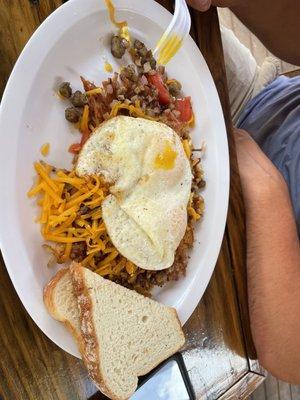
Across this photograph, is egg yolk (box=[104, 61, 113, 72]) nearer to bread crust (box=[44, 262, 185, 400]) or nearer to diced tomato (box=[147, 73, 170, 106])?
diced tomato (box=[147, 73, 170, 106])

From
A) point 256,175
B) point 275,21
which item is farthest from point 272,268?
point 275,21

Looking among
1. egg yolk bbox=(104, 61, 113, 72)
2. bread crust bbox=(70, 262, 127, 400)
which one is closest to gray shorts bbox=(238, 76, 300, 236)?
egg yolk bbox=(104, 61, 113, 72)

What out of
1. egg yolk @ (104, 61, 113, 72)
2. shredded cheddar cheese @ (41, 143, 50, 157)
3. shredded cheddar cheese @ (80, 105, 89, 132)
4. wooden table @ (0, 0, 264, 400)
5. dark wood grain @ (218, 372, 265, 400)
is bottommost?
dark wood grain @ (218, 372, 265, 400)

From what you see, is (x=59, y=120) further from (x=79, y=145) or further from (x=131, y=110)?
(x=131, y=110)

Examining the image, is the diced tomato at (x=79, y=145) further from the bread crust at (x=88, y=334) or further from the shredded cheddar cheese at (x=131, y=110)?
the bread crust at (x=88, y=334)

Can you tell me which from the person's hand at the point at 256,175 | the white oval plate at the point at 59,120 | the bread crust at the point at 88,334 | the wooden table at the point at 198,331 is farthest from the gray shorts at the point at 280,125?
the bread crust at the point at 88,334

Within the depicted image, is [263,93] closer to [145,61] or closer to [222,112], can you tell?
[222,112]
